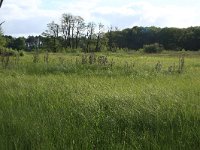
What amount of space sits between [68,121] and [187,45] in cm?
7778

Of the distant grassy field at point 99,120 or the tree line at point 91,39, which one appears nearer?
the distant grassy field at point 99,120

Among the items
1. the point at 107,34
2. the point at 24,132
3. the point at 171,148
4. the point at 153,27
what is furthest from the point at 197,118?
the point at 153,27

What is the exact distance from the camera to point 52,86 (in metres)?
7.84

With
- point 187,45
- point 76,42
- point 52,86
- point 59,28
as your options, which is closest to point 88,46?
point 76,42

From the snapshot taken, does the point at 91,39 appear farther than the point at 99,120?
Yes

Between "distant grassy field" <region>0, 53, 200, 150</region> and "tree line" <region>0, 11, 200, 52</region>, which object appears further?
"tree line" <region>0, 11, 200, 52</region>

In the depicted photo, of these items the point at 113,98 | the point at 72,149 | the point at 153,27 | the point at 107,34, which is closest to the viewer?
the point at 72,149

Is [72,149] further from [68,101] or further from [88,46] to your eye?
[88,46]

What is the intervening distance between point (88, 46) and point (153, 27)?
3259 centimetres

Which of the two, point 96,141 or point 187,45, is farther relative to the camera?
point 187,45

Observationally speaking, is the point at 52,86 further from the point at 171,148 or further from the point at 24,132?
the point at 171,148

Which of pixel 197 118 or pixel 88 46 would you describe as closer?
pixel 197 118

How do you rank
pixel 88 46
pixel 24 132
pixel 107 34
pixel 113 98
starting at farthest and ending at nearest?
pixel 107 34 → pixel 88 46 → pixel 113 98 → pixel 24 132

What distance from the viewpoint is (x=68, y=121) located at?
531 cm
